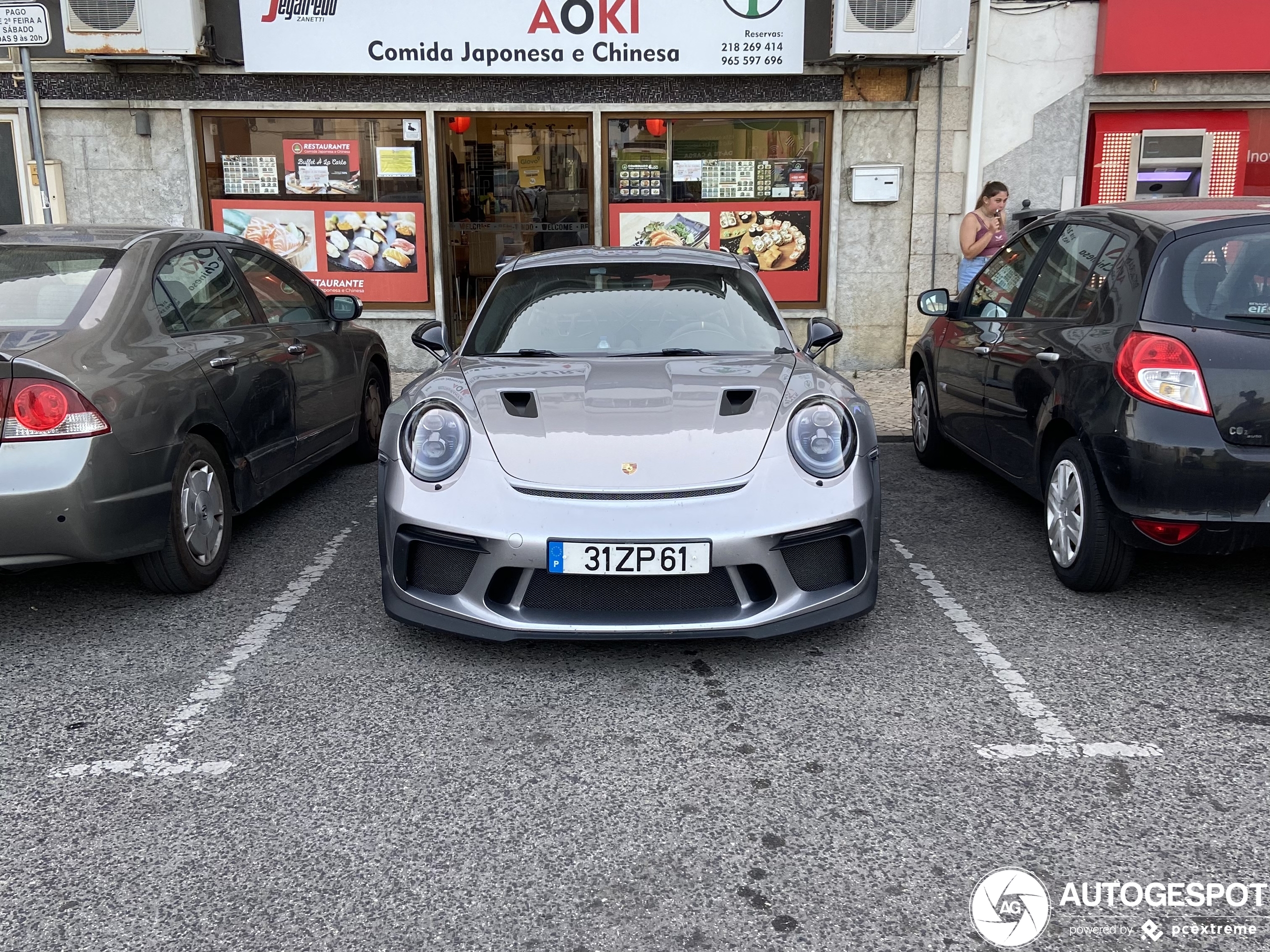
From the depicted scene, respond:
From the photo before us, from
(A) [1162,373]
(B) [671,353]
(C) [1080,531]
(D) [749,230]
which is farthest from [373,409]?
(A) [1162,373]

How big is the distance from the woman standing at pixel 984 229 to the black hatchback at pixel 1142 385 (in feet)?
10.9

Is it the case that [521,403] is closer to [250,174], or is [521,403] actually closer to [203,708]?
[203,708]

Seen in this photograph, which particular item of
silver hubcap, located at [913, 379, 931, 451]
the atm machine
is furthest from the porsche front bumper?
the atm machine

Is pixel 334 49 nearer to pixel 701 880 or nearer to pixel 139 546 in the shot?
pixel 139 546

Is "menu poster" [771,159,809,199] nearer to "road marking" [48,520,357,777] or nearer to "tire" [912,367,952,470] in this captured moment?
"tire" [912,367,952,470]

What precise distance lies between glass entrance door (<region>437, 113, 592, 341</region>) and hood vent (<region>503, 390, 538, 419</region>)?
6.13 m

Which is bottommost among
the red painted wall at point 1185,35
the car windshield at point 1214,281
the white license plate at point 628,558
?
the white license plate at point 628,558

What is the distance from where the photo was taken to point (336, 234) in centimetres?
987

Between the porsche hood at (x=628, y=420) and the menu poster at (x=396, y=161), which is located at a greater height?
the menu poster at (x=396, y=161)

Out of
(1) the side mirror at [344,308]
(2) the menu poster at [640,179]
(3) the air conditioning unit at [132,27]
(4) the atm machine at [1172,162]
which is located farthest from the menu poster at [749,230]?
(1) the side mirror at [344,308]

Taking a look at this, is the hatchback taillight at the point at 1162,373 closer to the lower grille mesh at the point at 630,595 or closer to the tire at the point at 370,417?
the lower grille mesh at the point at 630,595

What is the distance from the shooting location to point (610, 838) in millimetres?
2576

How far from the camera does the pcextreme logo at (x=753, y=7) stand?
30.2ft

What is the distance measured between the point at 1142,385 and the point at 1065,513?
2.32 feet
